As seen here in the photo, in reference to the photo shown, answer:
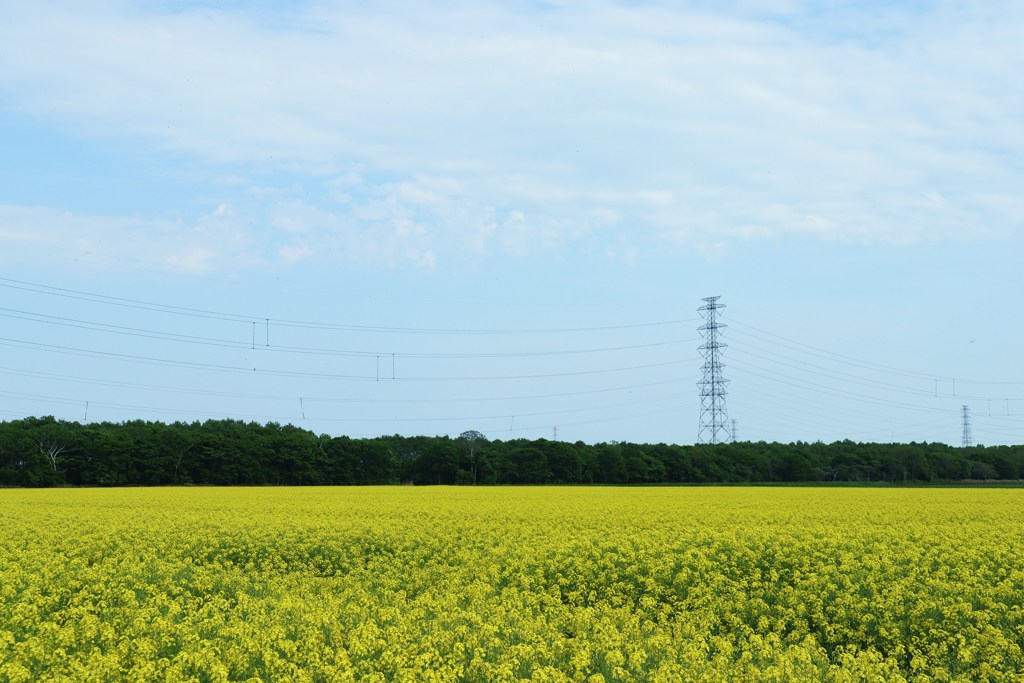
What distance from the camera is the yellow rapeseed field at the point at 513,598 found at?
1104 centimetres

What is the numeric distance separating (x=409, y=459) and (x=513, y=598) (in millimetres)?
104232

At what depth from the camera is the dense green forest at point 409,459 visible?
293 feet

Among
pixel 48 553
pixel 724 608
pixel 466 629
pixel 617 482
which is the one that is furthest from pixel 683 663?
pixel 617 482

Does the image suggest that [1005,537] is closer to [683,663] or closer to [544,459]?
[683,663]

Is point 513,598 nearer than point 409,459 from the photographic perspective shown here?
Yes

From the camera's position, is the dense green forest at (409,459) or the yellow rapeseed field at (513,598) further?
the dense green forest at (409,459)

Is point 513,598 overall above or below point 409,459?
below

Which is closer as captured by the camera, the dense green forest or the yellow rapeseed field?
the yellow rapeseed field

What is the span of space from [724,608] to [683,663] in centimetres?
626

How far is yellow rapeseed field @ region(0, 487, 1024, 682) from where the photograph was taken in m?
11.0

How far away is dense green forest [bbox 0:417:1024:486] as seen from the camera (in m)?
89.4

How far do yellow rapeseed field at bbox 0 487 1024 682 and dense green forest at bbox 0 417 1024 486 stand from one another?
201ft

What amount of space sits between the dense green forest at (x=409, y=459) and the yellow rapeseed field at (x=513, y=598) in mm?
61412

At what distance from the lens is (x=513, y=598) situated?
54.5 feet
